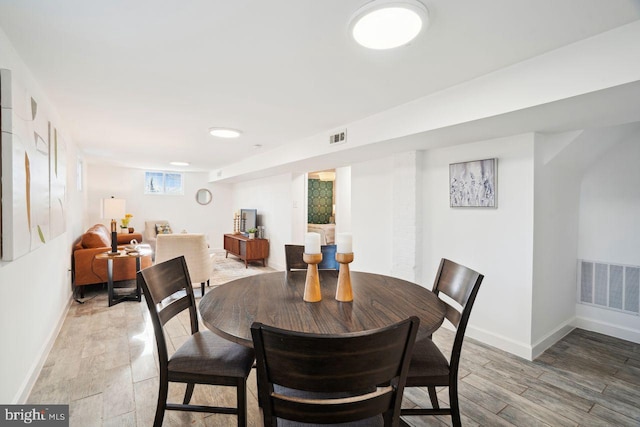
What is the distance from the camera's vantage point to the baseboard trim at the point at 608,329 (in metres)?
2.90

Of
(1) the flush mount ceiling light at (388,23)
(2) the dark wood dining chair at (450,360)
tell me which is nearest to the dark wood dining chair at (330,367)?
(2) the dark wood dining chair at (450,360)

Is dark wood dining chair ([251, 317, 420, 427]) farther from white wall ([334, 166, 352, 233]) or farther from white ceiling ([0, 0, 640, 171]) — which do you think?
white wall ([334, 166, 352, 233])

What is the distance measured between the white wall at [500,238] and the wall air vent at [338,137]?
1.01 m

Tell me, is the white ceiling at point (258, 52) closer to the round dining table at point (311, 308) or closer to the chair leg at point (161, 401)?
the round dining table at point (311, 308)

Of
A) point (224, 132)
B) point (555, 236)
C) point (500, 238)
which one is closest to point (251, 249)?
point (224, 132)

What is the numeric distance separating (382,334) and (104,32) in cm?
204

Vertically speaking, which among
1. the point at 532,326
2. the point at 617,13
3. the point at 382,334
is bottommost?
the point at 532,326

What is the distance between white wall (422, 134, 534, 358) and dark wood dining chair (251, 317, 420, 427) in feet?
7.43

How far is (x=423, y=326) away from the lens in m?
1.22

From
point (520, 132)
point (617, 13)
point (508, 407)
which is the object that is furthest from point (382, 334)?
point (520, 132)

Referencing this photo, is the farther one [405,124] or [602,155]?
[602,155]

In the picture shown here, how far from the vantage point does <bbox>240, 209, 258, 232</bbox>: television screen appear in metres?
6.63

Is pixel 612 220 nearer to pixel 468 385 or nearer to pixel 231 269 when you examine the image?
pixel 468 385

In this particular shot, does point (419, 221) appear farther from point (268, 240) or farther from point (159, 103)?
point (268, 240)
